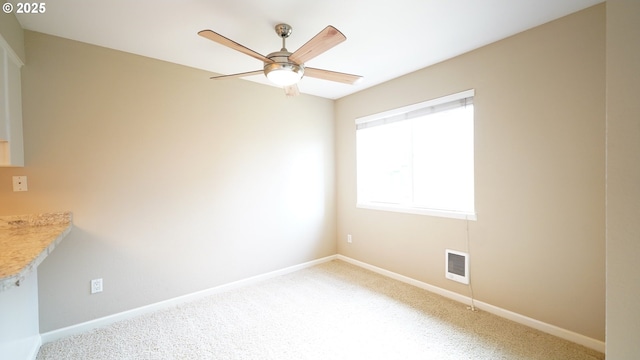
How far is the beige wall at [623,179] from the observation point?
1203 millimetres

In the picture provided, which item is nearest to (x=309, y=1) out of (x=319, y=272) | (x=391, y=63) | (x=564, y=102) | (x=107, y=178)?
(x=391, y=63)

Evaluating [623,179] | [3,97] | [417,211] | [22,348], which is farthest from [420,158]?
[22,348]

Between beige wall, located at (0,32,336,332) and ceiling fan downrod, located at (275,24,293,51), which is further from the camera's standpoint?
beige wall, located at (0,32,336,332)

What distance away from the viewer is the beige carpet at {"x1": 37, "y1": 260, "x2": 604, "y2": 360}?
1.94 m

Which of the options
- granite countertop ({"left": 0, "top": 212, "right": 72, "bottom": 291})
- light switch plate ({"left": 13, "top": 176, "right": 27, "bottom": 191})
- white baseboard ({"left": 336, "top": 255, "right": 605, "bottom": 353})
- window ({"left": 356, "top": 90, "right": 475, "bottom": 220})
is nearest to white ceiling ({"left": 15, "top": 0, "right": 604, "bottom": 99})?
window ({"left": 356, "top": 90, "right": 475, "bottom": 220})

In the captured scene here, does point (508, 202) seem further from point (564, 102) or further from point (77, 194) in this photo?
point (77, 194)

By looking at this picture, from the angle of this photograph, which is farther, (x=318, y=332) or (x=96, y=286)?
(x=96, y=286)

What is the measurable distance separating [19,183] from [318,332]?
269cm

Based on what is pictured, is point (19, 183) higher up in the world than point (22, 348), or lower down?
higher up

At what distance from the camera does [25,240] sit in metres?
1.65

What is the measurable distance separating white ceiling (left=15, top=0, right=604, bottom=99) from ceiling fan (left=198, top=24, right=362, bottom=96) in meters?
0.26

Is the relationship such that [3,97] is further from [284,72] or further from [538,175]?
[538,175]

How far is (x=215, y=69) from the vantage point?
9.45ft

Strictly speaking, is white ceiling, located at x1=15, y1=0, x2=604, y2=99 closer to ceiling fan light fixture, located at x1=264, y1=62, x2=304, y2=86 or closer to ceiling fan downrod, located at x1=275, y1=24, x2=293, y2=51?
ceiling fan downrod, located at x1=275, y1=24, x2=293, y2=51
